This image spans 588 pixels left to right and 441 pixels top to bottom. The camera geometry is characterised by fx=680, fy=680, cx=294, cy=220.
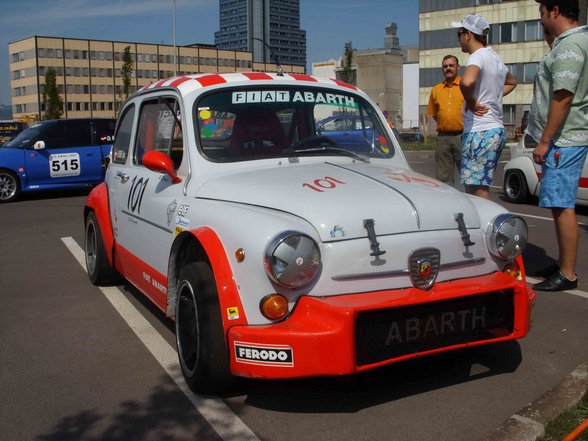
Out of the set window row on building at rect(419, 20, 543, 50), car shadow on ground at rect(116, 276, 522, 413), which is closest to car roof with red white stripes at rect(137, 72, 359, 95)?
car shadow on ground at rect(116, 276, 522, 413)

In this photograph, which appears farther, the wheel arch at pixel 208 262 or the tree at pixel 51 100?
the tree at pixel 51 100

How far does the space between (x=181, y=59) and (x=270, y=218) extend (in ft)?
361

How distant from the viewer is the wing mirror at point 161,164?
418cm

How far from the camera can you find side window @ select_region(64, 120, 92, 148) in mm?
13859

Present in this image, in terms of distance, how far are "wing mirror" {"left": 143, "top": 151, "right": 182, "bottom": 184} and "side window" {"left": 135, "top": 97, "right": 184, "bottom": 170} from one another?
12 cm

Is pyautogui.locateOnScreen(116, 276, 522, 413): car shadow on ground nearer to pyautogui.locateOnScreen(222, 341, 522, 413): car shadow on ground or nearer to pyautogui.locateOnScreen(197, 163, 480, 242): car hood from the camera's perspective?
pyautogui.locateOnScreen(222, 341, 522, 413): car shadow on ground

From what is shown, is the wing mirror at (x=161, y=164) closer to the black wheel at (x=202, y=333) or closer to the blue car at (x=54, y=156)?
the black wheel at (x=202, y=333)

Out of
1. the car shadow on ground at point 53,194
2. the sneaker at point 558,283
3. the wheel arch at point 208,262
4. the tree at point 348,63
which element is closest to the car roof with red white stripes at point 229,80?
the wheel arch at point 208,262

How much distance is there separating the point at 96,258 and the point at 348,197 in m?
3.18

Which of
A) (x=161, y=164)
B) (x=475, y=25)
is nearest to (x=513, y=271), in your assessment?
(x=161, y=164)

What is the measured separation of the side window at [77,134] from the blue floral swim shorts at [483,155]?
395 inches

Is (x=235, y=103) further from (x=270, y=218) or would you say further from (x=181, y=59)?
(x=181, y=59)

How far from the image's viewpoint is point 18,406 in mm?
3533

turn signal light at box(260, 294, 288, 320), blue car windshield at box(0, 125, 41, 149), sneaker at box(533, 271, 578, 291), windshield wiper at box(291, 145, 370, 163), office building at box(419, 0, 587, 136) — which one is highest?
office building at box(419, 0, 587, 136)
